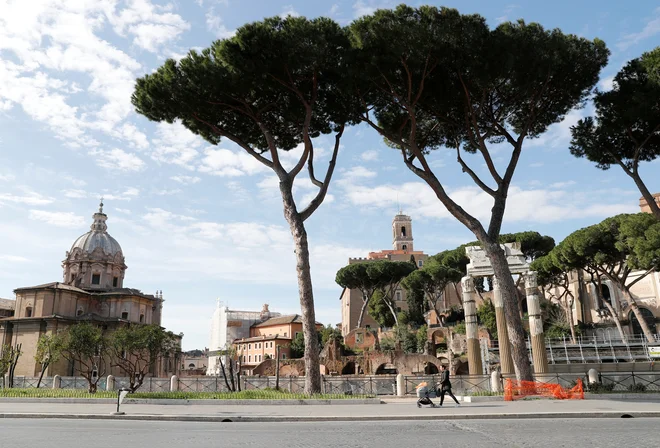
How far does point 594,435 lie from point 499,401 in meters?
6.27

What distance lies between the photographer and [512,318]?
15047 millimetres

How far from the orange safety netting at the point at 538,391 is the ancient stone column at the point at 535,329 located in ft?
12.5

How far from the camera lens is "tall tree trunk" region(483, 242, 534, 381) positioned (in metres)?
14.7

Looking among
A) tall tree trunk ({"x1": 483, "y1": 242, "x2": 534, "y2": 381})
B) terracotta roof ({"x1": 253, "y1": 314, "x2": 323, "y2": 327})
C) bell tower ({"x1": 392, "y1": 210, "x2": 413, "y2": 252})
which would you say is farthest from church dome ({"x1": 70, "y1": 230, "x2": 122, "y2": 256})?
bell tower ({"x1": 392, "y1": 210, "x2": 413, "y2": 252})

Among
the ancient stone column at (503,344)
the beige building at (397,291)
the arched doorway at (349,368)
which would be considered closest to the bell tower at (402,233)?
the beige building at (397,291)

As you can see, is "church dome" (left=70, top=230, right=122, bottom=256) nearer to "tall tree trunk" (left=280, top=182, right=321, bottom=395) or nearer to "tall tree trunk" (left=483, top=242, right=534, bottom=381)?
"tall tree trunk" (left=280, top=182, right=321, bottom=395)

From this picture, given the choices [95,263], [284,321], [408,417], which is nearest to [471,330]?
[408,417]

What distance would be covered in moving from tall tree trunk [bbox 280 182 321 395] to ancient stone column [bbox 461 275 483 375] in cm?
761

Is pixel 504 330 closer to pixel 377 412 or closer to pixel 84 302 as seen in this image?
pixel 377 412

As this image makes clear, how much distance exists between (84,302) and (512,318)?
1639 inches

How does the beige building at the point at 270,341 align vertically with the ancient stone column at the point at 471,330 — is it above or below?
above

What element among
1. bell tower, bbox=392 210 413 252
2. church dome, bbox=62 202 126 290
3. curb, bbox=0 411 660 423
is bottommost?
curb, bbox=0 411 660 423

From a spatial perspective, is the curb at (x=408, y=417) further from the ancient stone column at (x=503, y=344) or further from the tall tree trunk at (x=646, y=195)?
the tall tree trunk at (x=646, y=195)

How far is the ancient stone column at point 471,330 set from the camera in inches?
780
